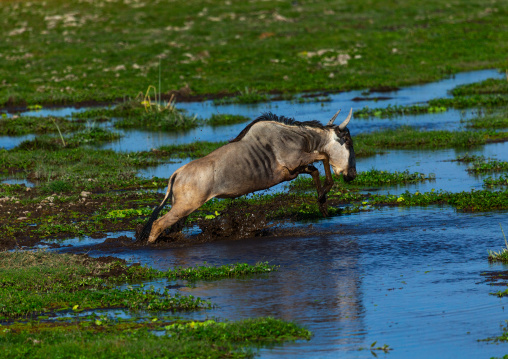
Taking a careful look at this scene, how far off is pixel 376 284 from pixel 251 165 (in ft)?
11.6

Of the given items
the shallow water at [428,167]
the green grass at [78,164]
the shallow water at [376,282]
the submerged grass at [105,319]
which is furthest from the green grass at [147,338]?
the green grass at [78,164]

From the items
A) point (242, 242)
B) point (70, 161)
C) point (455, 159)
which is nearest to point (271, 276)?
point (242, 242)

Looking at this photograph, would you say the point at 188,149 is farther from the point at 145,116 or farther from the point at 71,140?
the point at 145,116

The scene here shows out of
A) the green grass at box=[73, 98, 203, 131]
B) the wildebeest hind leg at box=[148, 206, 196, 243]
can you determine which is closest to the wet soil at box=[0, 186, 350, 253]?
the wildebeest hind leg at box=[148, 206, 196, 243]

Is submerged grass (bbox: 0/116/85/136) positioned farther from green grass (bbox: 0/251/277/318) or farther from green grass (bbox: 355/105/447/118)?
green grass (bbox: 0/251/277/318)

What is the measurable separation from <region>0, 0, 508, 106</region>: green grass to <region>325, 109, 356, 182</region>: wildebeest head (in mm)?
19692

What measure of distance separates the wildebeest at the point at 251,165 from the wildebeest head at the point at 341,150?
0.06 feet

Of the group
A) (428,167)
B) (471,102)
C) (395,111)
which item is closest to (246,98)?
(395,111)

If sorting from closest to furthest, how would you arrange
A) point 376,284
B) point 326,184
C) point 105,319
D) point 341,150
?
point 105,319, point 376,284, point 326,184, point 341,150

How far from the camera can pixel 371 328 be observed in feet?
29.1

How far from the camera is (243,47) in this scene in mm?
41875

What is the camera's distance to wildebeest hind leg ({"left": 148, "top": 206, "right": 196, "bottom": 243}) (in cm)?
1316

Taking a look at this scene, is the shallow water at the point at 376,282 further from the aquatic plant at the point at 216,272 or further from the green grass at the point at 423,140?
the green grass at the point at 423,140

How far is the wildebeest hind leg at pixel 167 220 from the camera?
13.2 m
